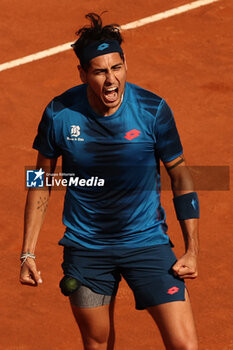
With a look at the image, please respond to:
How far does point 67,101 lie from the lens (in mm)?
6762

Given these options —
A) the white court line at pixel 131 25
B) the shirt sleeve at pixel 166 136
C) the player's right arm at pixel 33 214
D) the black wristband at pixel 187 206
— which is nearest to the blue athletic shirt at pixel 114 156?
the shirt sleeve at pixel 166 136

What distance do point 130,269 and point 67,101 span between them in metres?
1.49

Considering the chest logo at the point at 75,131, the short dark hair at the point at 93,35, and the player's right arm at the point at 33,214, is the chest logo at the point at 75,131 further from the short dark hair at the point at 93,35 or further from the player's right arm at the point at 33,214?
the short dark hair at the point at 93,35

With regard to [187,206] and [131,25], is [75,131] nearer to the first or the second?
[187,206]

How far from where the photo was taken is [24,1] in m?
15.7

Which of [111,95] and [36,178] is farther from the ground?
[111,95]

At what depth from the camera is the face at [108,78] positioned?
21.0 feet

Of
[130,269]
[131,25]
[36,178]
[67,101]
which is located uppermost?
A: [131,25]

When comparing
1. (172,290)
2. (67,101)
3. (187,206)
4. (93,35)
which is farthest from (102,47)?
(172,290)

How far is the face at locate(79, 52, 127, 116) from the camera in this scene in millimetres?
6387

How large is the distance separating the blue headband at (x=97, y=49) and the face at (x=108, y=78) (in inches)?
1.4

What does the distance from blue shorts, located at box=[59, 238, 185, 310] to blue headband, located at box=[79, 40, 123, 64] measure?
1.58m

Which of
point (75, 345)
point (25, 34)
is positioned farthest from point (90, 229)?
point (25, 34)

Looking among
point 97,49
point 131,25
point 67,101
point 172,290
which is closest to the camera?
point 97,49
